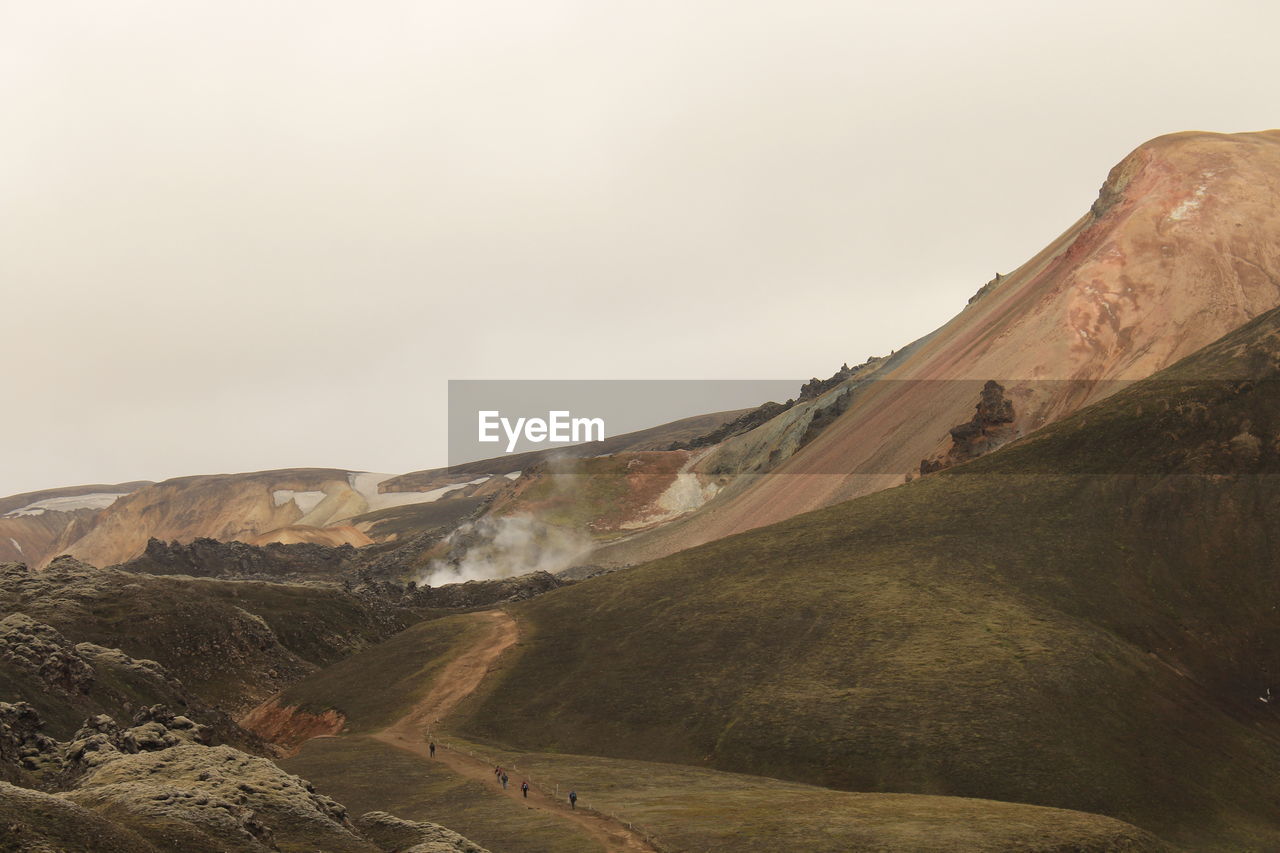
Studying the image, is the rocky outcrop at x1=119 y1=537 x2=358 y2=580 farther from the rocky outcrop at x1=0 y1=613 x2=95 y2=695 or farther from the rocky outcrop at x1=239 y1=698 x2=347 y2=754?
the rocky outcrop at x1=0 y1=613 x2=95 y2=695

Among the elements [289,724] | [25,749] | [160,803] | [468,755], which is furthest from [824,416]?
[160,803]

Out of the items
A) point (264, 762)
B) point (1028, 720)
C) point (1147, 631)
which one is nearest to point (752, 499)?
point (1147, 631)

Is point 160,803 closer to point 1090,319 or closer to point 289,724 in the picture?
point 289,724

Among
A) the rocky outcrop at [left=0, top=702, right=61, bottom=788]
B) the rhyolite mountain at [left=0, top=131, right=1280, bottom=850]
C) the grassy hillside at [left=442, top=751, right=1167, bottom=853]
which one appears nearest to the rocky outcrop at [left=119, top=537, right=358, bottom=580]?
the rhyolite mountain at [left=0, top=131, right=1280, bottom=850]

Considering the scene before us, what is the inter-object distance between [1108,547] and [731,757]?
38.6 meters

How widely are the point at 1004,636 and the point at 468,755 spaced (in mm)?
37605

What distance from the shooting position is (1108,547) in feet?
265

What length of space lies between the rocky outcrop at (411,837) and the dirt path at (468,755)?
720cm

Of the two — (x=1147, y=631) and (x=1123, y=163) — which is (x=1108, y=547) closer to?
(x=1147, y=631)

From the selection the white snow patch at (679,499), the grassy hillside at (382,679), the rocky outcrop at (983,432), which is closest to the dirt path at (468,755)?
the grassy hillside at (382,679)

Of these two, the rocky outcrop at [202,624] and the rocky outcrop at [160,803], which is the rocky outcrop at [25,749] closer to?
the rocky outcrop at [160,803]

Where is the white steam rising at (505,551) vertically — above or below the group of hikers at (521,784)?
above

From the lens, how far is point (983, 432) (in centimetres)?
11344

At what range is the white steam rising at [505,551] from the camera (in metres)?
159
